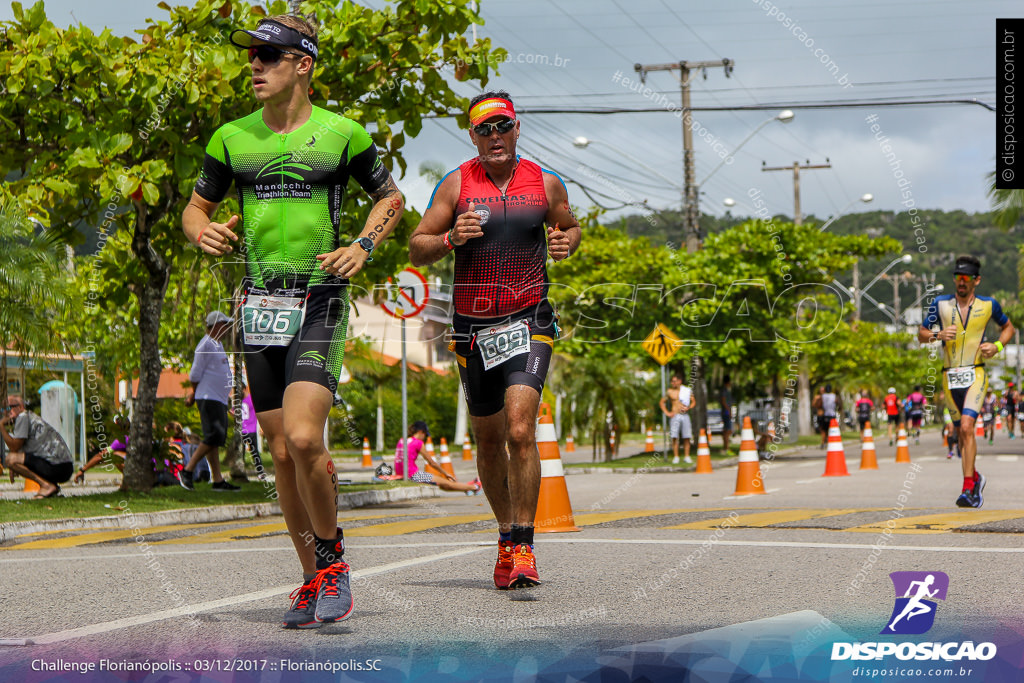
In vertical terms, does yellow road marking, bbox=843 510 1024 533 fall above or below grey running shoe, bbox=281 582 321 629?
below

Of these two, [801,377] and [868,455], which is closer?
[868,455]

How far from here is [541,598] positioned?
17.6 ft

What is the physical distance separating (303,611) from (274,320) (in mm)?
1132

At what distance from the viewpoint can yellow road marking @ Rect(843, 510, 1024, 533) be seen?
8.37m

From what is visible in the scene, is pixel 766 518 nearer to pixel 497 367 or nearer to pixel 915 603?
pixel 497 367

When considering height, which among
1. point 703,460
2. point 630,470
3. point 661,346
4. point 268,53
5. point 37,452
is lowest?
point 630,470

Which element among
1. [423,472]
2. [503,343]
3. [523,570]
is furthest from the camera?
[423,472]

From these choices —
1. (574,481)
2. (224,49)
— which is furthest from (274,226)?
(574,481)

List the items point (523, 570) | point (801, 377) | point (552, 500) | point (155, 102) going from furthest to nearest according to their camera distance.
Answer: point (801, 377)
point (155, 102)
point (552, 500)
point (523, 570)

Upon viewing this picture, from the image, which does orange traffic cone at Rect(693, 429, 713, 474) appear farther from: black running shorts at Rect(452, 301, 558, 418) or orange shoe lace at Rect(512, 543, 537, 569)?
orange shoe lace at Rect(512, 543, 537, 569)

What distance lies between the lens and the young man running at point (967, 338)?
34.0 feet

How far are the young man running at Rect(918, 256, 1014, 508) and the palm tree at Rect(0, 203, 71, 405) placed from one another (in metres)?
9.15

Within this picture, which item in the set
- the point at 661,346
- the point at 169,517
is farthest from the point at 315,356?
the point at 661,346

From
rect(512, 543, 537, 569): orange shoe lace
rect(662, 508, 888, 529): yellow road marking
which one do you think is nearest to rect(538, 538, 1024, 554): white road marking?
rect(662, 508, 888, 529): yellow road marking
